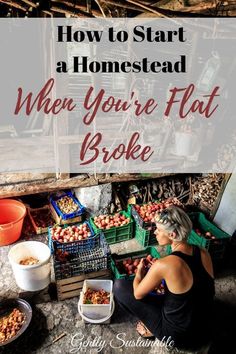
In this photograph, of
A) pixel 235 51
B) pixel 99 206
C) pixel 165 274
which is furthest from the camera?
pixel 235 51

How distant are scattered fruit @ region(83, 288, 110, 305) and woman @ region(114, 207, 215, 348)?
0.64 meters

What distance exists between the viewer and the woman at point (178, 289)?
3.11 m

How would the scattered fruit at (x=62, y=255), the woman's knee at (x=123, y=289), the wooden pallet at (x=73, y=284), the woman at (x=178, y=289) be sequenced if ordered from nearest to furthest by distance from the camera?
the woman at (x=178, y=289)
the woman's knee at (x=123, y=289)
the wooden pallet at (x=73, y=284)
the scattered fruit at (x=62, y=255)

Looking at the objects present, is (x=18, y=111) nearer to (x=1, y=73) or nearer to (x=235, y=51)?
(x=1, y=73)

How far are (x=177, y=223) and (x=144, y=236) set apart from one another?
8.09ft

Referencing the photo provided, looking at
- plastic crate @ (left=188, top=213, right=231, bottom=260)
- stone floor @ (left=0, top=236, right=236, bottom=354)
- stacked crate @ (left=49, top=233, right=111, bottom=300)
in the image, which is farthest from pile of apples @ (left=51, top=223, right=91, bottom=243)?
plastic crate @ (left=188, top=213, right=231, bottom=260)

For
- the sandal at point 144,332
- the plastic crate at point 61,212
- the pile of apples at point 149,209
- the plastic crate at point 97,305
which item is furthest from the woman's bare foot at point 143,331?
the plastic crate at point 61,212

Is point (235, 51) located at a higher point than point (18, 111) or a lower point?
higher

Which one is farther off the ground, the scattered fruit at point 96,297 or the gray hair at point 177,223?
the gray hair at point 177,223

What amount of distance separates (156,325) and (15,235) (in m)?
3.08

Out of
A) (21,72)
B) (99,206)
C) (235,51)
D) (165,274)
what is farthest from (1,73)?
(165,274)

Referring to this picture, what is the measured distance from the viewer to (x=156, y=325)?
3604 mm

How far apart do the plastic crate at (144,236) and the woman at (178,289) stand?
201 centimetres

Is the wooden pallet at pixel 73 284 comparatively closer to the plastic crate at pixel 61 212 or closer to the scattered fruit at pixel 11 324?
the scattered fruit at pixel 11 324
